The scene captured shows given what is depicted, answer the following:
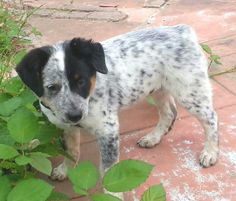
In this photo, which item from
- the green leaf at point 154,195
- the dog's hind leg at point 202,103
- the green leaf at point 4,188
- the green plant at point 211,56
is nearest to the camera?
the green leaf at point 4,188

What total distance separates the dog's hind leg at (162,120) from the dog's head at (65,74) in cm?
97

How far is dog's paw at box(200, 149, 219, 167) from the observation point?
355cm

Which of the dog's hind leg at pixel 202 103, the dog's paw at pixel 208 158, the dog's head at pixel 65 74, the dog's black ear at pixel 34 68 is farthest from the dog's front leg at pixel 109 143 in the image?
the dog's paw at pixel 208 158

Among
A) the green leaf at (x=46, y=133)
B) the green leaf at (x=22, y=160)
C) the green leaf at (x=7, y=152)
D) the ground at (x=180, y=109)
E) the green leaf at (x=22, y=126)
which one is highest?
the green leaf at (x=22, y=126)

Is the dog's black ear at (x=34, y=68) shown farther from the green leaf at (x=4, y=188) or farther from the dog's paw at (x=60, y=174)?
the dog's paw at (x=60, y=174)

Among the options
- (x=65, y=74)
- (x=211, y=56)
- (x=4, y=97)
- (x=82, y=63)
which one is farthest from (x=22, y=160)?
(x=211, y=56)

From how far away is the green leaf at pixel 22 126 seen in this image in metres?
2.63

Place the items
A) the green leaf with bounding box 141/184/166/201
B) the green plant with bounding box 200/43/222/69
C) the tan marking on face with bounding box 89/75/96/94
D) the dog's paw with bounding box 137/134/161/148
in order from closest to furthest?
the green leaf with bounding box 141/184/166/201
the tan marking on face with bounding box 89/75/96/94
the dog's paw with bounding box 137/134/161/148
the green plant with bounding box 200/43/222/69

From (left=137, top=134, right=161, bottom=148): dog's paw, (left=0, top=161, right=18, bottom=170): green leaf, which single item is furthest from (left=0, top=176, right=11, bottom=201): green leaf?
(left=137, top=134, right=161, bottom=148): dog's paw

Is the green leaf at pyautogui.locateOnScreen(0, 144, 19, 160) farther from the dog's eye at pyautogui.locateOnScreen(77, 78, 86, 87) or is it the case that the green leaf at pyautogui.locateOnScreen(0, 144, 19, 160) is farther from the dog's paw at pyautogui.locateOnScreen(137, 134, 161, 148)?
the dog's paw at pyautogui.locateOnScreen(137, 134, 161, 148)

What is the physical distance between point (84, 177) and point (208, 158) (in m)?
1.33

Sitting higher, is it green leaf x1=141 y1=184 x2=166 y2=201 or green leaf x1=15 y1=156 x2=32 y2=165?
green leaf x1=15 y1=156 x2=32 y2=165

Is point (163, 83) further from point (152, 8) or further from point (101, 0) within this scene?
point (101, 0)

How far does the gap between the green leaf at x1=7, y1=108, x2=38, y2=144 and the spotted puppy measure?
290mm
